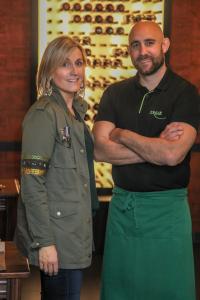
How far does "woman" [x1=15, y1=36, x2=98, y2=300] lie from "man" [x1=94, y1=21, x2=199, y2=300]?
521 millimetres

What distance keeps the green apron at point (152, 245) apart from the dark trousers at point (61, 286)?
70 centimetres

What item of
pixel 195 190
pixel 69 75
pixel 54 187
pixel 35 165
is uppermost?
pixel 69 75

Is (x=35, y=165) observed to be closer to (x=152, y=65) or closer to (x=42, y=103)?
(x=42, y=103)

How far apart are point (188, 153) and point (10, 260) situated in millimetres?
1283

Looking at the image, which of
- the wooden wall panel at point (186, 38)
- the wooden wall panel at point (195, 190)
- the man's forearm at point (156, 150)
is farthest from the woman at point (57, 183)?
the wooden wall panel at point (195, 190)

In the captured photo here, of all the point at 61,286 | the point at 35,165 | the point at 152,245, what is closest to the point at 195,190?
the point at 152,245

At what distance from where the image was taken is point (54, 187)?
2.65 metres

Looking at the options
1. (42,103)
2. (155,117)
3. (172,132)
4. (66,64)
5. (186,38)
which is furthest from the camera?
(186,38)

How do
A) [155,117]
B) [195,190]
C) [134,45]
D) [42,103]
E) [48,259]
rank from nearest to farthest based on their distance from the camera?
[48,259]
[42,103]
[155,117]
[134,45]
[195,190]

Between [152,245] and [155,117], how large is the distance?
679 millimetres

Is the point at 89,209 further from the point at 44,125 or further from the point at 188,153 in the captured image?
the point at 188,153

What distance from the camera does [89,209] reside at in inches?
109

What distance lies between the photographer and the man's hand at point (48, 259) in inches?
101

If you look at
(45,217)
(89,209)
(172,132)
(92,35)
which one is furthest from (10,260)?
(92,35)
